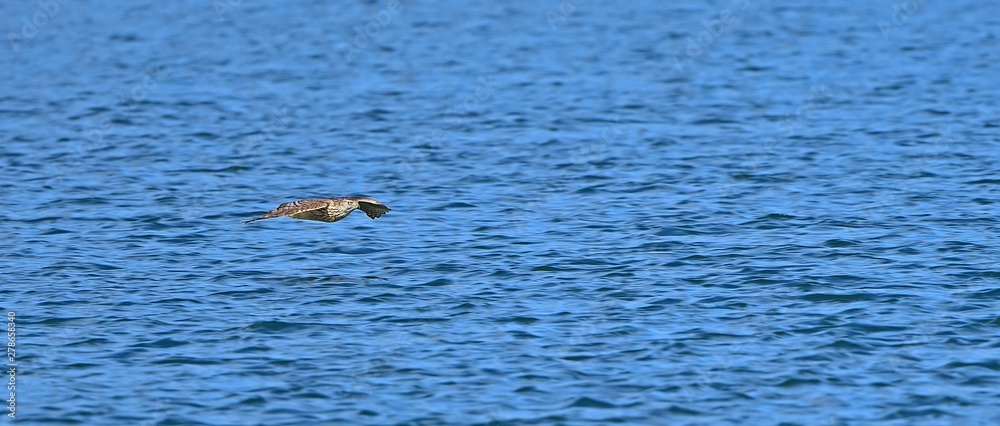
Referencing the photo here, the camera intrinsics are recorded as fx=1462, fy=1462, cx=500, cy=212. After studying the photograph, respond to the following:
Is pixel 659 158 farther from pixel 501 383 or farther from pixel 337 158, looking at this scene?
pixel 501 383

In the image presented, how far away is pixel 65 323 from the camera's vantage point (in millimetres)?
18906

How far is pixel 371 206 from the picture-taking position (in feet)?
67.4

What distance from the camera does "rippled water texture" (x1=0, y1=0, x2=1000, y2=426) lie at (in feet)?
54.0

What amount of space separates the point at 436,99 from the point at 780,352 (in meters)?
20.3
